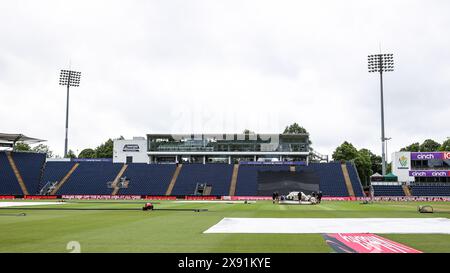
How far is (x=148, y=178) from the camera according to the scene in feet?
Result: 241

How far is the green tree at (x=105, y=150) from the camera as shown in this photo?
13675 cm

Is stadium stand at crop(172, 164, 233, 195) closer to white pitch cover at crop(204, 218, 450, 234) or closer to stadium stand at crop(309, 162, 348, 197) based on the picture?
stadium stand at crop(309, 162, 348, 197)

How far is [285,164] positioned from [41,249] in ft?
→ 231

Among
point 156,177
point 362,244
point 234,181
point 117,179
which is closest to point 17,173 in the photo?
point 117,179

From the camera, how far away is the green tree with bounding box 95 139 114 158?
136750 mm

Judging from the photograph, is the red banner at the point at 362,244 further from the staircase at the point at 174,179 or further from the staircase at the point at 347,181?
the staircase at the point at 174,179

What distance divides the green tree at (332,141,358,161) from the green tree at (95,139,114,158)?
7245cm

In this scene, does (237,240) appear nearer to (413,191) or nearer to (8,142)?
(413,191)

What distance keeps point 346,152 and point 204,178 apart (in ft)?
167

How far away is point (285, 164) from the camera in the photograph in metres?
80.2

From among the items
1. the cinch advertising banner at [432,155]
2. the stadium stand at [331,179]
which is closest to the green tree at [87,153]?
the stadium stand at [331,179]

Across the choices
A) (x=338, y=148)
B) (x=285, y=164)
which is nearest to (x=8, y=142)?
(x=285, y=164)

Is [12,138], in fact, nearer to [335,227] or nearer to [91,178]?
[91,178]

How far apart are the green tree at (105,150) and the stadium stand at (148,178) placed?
6132cm
